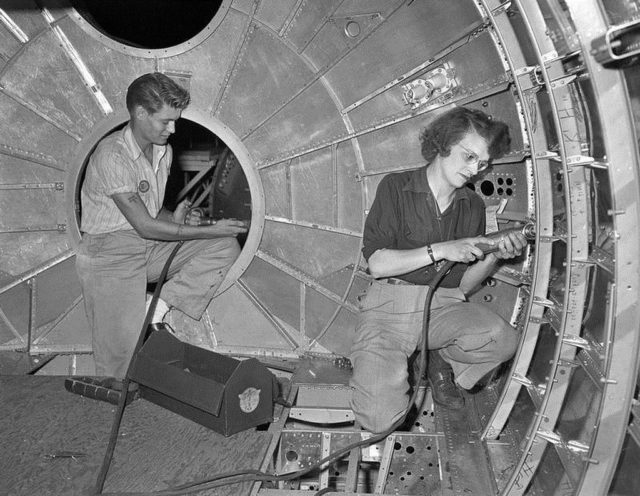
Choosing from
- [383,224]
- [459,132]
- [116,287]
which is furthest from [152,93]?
[459,132]

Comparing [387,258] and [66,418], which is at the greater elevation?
[387,258]

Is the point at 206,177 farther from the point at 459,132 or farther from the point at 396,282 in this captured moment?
the point at 459,132

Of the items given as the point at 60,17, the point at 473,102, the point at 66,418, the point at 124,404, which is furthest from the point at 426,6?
the point at 66,418

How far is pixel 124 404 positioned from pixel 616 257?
2.83m

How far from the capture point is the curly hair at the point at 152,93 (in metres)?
4.42

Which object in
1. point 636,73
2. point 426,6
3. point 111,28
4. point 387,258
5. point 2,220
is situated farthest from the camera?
point 111,28

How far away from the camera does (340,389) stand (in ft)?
14.8

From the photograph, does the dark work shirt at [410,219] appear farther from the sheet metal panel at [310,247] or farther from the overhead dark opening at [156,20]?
the overhead dark opening at [156,20]

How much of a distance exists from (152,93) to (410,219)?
202 centimetres

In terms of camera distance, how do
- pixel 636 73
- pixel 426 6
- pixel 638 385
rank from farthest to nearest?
pixel 426 6
pixel 638 385
pixel 636 73

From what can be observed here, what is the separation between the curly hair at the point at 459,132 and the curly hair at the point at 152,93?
1777mm

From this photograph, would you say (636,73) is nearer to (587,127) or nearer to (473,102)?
(587,127)

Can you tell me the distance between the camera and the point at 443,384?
14.0 feet

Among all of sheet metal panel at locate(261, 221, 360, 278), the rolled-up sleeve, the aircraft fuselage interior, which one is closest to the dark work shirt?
the rolled-up sleeve
